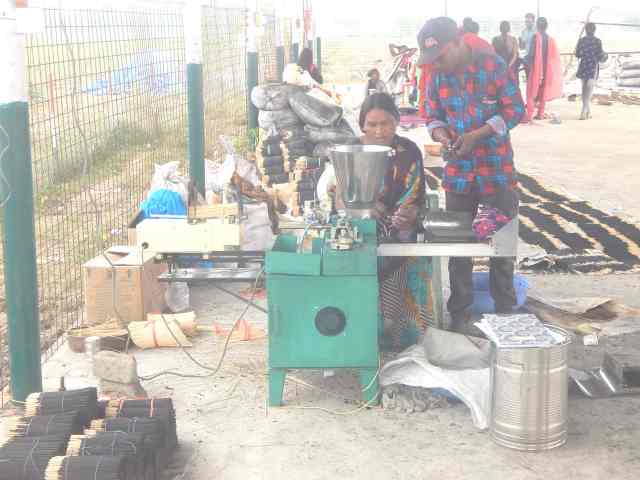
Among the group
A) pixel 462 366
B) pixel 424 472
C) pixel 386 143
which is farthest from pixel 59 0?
pixel 424 472

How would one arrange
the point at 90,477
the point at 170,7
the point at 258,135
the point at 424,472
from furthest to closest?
the point at 258,135 < the point at 170,7 < the point at 424,472 < the point at 90,477

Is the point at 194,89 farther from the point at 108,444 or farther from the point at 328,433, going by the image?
the point at 108,444

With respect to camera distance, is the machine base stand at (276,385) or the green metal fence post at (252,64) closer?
the machine base stand at (276,385)

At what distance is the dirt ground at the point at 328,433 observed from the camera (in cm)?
375

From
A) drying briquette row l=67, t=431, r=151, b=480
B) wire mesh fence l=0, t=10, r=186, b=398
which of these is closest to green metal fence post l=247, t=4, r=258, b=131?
wire mesh fence l=0, t=10, r=186, b=398

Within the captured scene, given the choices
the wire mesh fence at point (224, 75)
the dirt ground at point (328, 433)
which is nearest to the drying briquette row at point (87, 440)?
the dirt ground at point (328, 433)

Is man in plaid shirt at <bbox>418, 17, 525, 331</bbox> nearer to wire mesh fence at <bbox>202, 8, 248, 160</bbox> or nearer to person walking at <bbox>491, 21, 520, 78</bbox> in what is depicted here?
wire mesh fence at <bbox>202, 8, 248, 160</bbox>

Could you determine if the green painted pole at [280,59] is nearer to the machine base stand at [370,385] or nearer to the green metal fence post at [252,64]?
the green metal fence post at [252,64]

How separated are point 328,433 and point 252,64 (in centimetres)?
862

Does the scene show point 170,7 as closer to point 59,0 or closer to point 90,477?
point 59,0

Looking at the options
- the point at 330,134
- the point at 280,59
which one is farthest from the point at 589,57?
the point at 330,134

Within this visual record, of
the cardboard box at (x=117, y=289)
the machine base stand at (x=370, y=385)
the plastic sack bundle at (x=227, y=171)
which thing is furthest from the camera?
the cardboard box at (x=117, y=289)

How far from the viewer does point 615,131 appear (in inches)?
602

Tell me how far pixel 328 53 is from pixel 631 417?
1290 inches
